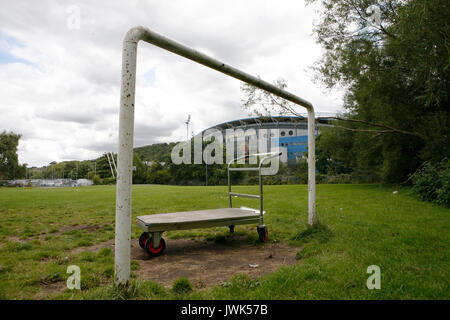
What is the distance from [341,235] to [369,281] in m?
2.26

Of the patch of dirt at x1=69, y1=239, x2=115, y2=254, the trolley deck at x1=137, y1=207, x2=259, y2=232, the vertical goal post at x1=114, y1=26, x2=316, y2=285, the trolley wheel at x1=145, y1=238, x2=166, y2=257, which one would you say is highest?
the vertical goal post at x1=114, y1=26, x2=316, y2=285

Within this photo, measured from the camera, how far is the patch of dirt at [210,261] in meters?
3.46

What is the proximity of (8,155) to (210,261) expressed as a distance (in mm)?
66822

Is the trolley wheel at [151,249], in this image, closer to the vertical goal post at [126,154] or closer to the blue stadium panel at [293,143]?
the vertical goal post at [126,154]

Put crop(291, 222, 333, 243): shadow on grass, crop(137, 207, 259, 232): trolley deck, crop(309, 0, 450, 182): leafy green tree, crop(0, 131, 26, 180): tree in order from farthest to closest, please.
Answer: crop(0, 131, 26, 180): tree → crop(309, 0, 450, 182): leafy green tree → crop(291, 222, 333, 243): shadow on grass → crop(137, 207, 259, 232): trolley deck

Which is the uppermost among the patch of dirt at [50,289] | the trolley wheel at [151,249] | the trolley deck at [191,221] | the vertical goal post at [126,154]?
the vertical goal post at [126,154]

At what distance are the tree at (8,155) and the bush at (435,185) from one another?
66.5 metres

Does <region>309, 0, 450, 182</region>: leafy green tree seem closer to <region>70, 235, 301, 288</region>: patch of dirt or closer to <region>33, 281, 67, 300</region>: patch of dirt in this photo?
<region>70, 235, 301, 288</region>: patch of dirt

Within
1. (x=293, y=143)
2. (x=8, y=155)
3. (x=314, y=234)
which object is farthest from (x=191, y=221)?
(x=8, y=155)

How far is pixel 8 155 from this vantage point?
181 ft

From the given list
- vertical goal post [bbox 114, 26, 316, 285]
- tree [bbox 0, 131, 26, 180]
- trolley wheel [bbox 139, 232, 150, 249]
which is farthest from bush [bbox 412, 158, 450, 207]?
tree [bbox 0, 131, 26, 180]

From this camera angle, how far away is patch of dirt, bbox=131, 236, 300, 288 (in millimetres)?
3463

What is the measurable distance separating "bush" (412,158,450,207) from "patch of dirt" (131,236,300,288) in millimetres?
7499

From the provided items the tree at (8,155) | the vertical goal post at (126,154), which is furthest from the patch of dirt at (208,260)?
the tree at (8,155)
